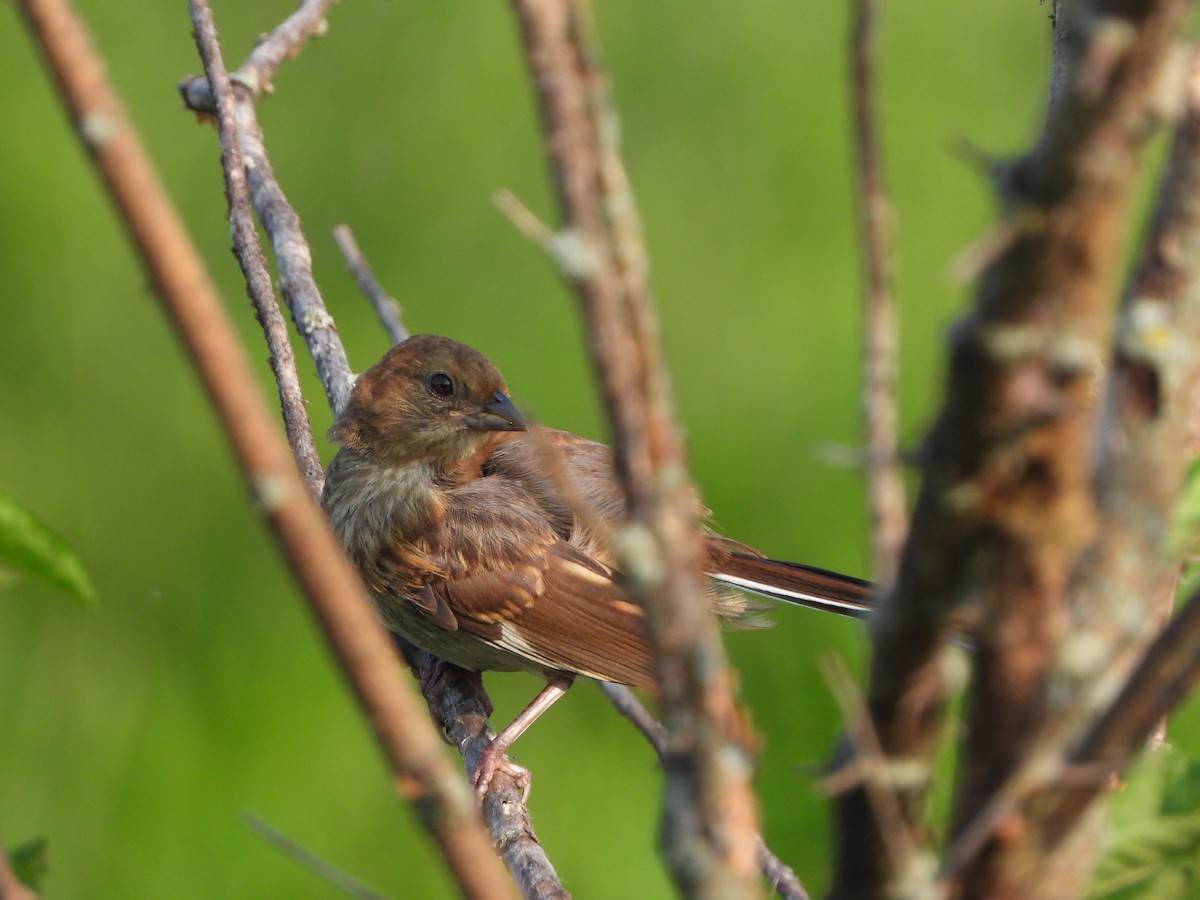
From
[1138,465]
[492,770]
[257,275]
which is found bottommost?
[1138,465]

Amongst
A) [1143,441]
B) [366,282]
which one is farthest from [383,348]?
[1143,441]

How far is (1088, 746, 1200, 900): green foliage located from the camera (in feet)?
3.67

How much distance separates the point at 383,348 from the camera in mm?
6156

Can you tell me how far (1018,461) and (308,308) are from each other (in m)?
2.99

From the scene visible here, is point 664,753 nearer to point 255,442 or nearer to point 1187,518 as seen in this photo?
point 1187,518

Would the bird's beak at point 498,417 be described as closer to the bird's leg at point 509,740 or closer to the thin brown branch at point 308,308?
the thin brown branch at point 308,308

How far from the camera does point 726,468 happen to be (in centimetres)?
584

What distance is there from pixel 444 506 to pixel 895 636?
2896 mm

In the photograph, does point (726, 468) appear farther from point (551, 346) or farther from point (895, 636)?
point (895, 636)

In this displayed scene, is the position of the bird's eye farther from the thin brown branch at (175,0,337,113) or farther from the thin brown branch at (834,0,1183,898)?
the thin brown branch at (834,0,1183,898)

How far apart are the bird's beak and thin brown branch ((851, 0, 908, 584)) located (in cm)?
283

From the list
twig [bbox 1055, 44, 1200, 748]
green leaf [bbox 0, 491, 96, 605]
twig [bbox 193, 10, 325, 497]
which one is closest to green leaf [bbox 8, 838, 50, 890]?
green leaf [bbox 0, 491, 96, 605]

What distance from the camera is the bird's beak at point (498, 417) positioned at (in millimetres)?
3834

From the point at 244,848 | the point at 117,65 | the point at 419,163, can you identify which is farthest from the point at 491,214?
the point at 244,848
